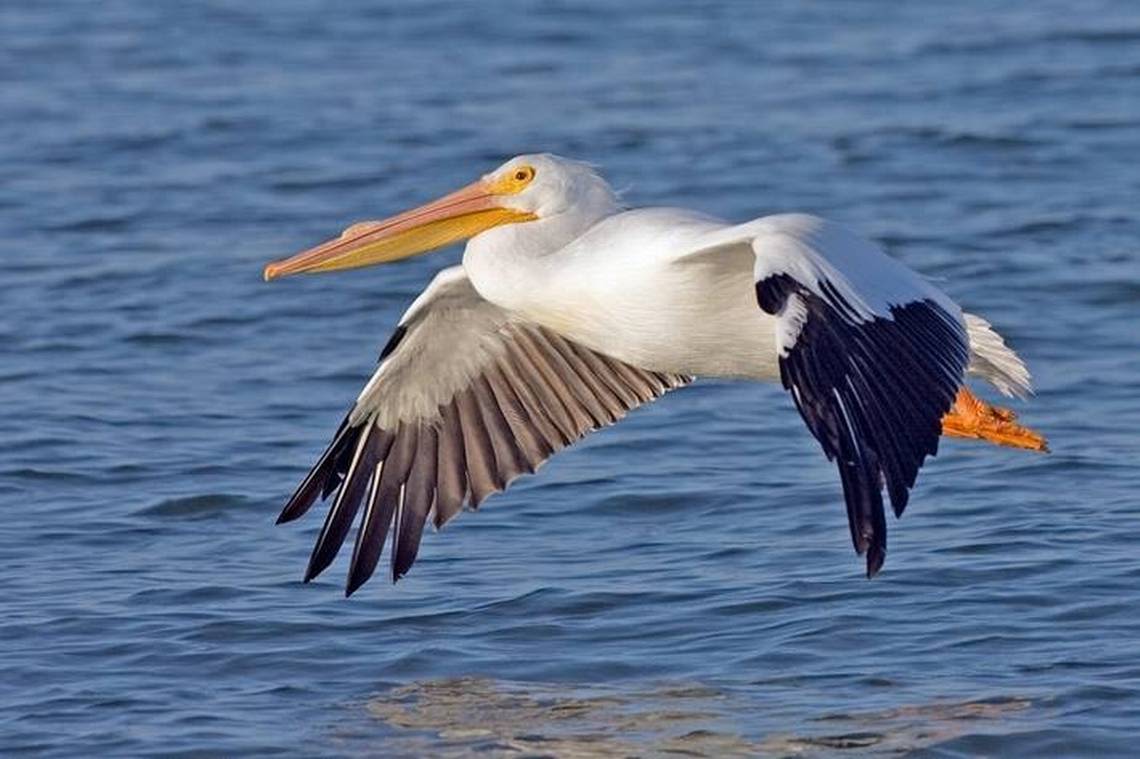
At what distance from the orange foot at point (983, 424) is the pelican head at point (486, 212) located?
3.85 feet

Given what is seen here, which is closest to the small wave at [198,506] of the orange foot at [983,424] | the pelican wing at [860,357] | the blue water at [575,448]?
the blue water at [575,448]

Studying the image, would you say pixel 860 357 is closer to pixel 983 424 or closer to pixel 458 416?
pixel 983 424

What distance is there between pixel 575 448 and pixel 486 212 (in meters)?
2.07

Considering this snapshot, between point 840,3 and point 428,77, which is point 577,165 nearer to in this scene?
point 428,77

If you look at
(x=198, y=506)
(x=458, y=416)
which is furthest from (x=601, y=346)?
(x=198, y=506)

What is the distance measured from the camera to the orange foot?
7.25 metres

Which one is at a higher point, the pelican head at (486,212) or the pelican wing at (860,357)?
the pelican head at (486,212)

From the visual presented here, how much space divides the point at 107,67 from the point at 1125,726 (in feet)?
37.8

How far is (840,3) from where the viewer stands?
17.4 meters

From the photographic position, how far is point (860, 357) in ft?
19.0

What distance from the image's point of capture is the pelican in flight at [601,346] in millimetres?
5770

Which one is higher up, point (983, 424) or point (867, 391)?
point (867, 391)

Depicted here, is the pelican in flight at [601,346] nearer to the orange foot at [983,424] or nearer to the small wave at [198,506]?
the orange foot at [983,424]

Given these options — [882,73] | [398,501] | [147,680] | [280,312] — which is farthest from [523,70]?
[147,680]
